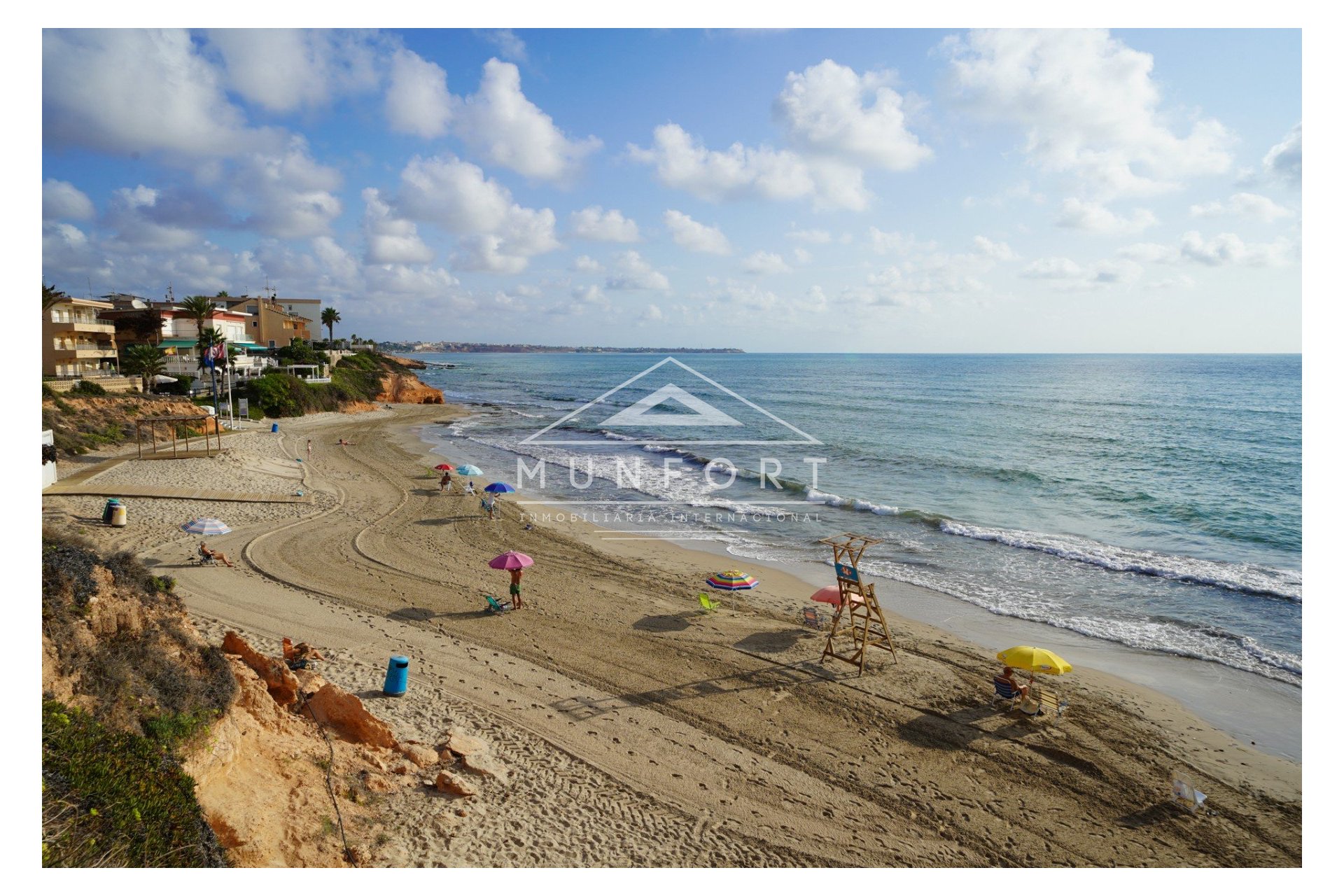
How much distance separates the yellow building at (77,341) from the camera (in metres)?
38.2

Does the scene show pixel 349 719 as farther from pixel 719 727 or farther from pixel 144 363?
pixel 144 363

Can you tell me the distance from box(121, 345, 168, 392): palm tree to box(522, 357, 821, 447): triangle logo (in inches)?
Result: 882

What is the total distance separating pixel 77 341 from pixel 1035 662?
5400 cm

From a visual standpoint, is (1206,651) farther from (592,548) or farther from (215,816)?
(215,816)

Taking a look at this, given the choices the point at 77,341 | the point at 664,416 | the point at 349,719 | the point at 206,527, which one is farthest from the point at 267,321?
the point at 349,719

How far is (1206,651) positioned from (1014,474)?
18533 millimetres

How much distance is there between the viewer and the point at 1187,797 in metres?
8.62

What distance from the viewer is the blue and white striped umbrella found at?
17078 millimetres

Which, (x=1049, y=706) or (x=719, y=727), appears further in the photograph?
(x=1049, y=706)

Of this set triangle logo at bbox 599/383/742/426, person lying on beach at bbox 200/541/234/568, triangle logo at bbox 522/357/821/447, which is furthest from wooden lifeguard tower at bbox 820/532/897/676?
triangle logo at bbox 599/383/742/426

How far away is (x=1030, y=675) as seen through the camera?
1146 cm

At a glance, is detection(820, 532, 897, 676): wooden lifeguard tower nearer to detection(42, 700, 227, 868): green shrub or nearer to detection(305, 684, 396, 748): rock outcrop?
detection(305, 684, 396, 748): rock outcrop

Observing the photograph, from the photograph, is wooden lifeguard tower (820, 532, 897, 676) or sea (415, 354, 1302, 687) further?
sea (415, 354, 1302, 687)

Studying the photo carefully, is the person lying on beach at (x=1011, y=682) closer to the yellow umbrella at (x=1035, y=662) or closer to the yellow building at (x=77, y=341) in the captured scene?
the yellow umbrella at (x=1035, y=662)
